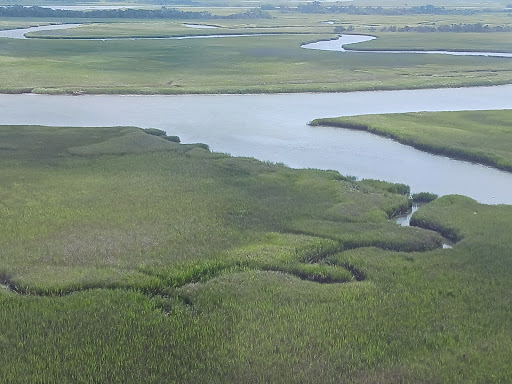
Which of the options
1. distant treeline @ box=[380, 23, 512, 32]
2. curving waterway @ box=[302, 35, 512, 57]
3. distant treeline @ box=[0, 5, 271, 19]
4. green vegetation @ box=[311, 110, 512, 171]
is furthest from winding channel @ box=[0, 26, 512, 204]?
distant treeline @ box=[0, 5, 271, 19]

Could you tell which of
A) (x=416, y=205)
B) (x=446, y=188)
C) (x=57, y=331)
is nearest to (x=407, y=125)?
(x=446, y=188)

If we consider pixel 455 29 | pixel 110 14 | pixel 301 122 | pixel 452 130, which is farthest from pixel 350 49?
pixel 110 14

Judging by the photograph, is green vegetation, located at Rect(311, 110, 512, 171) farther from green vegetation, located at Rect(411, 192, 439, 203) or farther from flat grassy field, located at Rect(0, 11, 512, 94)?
flat grassy field, located at Rect(0, 11, 512, 94)

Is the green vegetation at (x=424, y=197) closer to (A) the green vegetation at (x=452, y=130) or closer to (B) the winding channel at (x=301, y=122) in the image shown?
(B) the winding channel at (x=301, y=122)

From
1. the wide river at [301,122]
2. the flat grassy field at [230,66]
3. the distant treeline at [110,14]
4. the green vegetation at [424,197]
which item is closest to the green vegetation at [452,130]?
the wide river at [301,122]

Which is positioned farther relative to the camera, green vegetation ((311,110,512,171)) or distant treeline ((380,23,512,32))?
distant treeline ((380,23,512,32))
